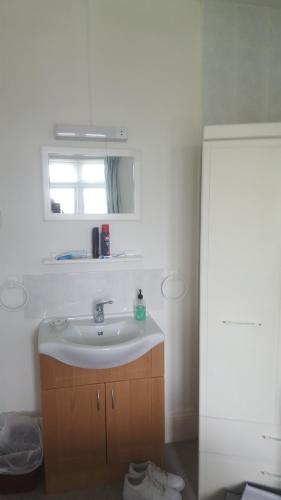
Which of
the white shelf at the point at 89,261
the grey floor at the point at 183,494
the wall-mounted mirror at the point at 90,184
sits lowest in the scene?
the grey floor at the point at 183,494

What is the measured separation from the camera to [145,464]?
1.83 metres

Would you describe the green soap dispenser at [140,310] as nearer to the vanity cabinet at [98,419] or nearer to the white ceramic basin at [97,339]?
the white ceramic basin at [97,339]

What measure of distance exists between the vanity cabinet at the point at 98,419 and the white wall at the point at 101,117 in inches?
15.5

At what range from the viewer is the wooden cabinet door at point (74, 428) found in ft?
5.65

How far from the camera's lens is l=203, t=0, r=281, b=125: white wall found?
203cm

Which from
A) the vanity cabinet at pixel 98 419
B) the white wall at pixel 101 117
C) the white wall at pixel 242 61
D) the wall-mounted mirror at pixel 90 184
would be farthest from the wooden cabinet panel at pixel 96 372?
the white wall at pixel 242 61

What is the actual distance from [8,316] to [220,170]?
1.54m

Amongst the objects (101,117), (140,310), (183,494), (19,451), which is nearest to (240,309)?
(140,310)

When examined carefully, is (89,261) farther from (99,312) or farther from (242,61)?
(242,61)

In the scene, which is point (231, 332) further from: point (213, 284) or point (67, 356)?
point (67, 356)

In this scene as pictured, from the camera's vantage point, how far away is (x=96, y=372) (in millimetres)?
1746

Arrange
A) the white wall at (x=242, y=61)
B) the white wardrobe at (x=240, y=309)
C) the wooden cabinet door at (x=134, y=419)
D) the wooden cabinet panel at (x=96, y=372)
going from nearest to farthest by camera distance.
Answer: the white wardrobe at (x=240, y=309)
the wooden cabinet panel at (x=96, y=372)
the wooden cabinet door at (x=134, y=419)
the white wall at (x=242, y=61)

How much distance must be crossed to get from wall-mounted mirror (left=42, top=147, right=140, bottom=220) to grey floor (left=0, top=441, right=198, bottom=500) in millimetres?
1614

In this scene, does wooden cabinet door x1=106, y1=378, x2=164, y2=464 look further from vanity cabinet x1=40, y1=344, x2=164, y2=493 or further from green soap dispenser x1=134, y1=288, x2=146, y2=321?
green soap dispenser x1=134, y1=288, x2=146, y2=321
